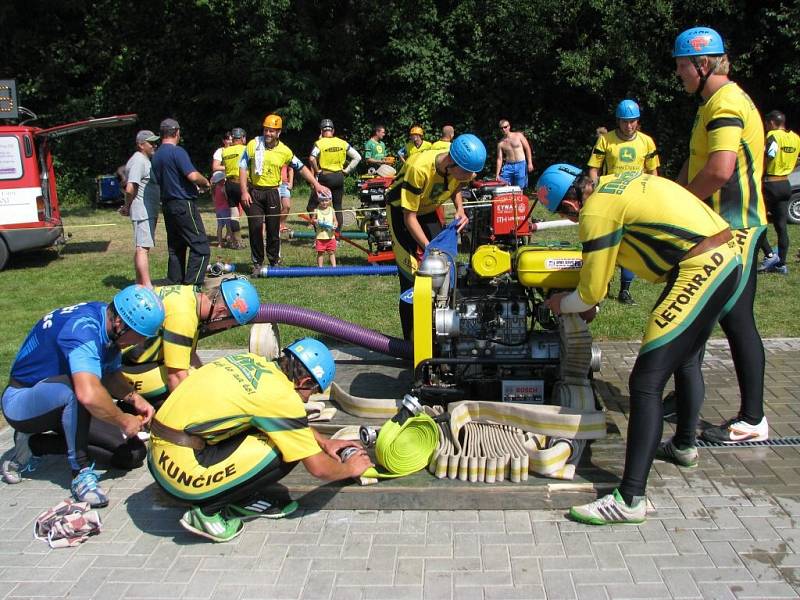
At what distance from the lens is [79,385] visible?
3.74 m

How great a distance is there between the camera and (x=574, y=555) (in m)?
3.35

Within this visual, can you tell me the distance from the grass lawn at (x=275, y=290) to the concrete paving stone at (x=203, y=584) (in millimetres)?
3496

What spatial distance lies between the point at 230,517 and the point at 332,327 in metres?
2.05

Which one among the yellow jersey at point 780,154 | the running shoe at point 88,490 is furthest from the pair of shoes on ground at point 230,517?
the yellow jersey at point 780,154

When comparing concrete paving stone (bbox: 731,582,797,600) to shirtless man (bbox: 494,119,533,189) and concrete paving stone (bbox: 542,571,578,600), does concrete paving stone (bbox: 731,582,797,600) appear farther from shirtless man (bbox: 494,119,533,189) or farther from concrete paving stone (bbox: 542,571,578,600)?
shirtless man (bbox: 494,119,533,189)

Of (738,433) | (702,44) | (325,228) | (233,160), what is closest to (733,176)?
(702,44)

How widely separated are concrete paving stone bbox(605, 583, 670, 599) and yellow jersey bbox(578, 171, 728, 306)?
1.31 meters

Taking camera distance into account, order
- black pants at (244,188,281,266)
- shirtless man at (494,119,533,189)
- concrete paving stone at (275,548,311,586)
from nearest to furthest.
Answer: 1. concrete paving stone at (275,548,311,586)
2. black pants at (244,188,281,266)
3. shirtless man at (494,119,533,189)

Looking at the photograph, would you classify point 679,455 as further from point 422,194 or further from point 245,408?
point 422,194

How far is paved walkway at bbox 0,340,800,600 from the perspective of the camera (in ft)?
10.4

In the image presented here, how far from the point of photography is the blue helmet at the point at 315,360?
3463 mm

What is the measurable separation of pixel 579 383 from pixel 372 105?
57.8ft

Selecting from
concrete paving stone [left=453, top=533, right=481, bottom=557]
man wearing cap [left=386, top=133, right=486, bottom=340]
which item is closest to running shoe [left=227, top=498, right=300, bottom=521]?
concrete paving stone [left=453, top=533, right=481, bottom=557]

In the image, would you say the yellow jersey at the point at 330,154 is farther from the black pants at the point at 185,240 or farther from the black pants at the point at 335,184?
the black pants at the point at 185,240
